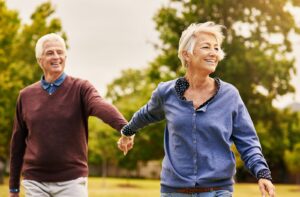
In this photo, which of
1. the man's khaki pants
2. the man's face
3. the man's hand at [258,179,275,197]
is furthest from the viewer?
the man's face

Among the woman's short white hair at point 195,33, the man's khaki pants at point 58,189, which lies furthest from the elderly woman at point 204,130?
the man's khaki pants at point 58,189

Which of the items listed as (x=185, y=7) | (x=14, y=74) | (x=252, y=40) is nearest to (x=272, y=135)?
(x=252, y=40)

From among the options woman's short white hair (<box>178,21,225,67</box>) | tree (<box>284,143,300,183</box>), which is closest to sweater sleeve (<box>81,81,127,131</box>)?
woman's short white hair (<box>178,21,225,67</box>)

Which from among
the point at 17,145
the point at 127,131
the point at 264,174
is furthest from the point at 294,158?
the point at 264,174

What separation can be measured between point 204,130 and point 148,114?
2.15 ft

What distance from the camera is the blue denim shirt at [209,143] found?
4.38 m

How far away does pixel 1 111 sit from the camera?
1196 inches

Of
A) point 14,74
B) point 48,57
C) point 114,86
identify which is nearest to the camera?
point 48,57

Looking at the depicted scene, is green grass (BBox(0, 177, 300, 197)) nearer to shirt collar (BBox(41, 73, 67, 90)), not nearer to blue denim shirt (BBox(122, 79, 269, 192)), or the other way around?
shirt collar (BBox(41, 73, 67, 90))

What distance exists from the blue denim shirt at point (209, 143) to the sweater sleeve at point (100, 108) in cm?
95

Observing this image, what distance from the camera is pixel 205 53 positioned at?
14.9 feet

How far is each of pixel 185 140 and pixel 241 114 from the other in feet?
1.33

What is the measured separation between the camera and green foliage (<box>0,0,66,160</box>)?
98.2 feet

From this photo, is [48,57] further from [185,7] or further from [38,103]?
[185,7]
